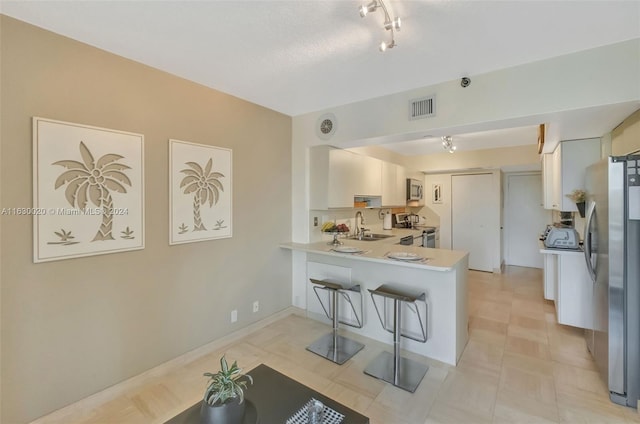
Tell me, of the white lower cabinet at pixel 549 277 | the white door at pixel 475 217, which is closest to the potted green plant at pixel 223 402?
the white lower cabinet at pixel 549 277

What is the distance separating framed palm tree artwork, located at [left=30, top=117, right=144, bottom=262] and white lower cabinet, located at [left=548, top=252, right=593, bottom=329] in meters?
4.22

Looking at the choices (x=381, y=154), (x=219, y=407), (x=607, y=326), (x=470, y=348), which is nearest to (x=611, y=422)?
(x=607, y=326)

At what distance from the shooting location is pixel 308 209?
3580 millimetres

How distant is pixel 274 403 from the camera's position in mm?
1398

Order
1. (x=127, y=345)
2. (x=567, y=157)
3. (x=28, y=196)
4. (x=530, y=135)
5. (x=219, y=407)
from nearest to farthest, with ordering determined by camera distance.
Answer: (x=219, y=407)
(x=28, y=196)
(x=127, y=345)
(x=567, y=157)
(x=530, y=135)

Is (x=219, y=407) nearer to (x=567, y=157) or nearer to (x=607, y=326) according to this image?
(x=607, y=326)

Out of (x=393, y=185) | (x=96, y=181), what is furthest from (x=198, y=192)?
→ (x=393, y=185)

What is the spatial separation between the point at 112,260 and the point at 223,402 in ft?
5.06

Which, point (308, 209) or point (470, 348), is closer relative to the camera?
point (470, 348)

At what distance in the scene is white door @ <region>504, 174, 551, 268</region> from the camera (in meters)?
6.00

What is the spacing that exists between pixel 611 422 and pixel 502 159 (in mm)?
4327

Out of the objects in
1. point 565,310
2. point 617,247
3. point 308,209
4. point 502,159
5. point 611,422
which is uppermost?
point 502,159

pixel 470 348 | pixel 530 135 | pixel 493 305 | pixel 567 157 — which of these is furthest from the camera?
pixel 530 135

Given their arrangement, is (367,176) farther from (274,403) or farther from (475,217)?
(274,403)
